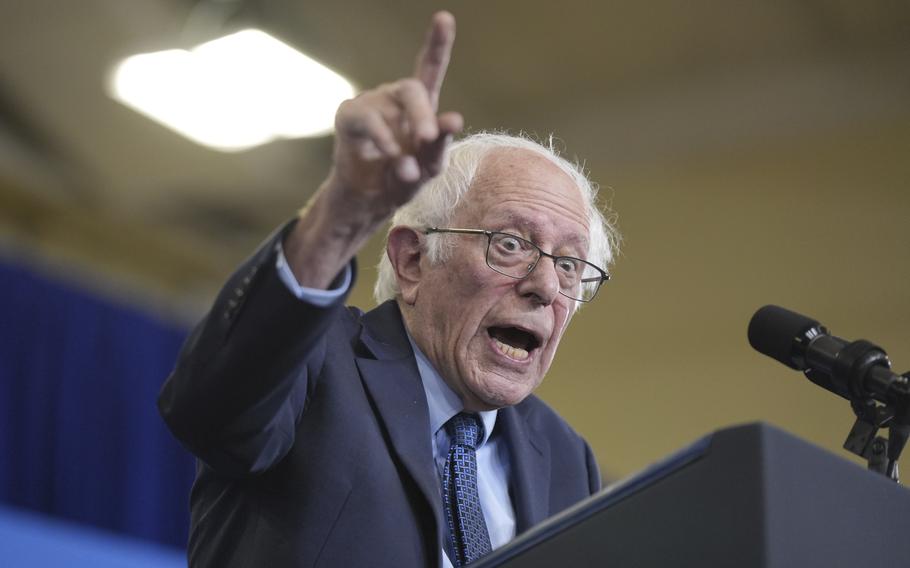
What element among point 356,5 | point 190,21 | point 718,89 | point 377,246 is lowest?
point 377,246

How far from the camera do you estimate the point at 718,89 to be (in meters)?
5.86

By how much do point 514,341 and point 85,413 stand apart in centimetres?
256

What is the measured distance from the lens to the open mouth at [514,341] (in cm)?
179

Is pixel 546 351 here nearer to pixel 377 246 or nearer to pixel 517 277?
pixel 517 277

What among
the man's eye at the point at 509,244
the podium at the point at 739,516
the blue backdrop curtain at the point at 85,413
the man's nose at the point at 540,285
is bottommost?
the blue backdrop curtain at the point at 85,413

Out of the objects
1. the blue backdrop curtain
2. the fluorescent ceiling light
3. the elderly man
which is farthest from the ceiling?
the elderly man

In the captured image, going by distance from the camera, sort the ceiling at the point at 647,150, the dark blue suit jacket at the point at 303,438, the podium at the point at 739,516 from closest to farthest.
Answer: the podium at the point at 739,516 < the dark blue suit jacket at the point at 303,438 < the ceiling at the point at 647,150

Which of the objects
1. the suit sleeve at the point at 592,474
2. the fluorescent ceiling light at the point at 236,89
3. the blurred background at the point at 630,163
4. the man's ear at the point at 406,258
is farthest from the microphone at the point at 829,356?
the fluorescent ceiling light at the point at 236,89

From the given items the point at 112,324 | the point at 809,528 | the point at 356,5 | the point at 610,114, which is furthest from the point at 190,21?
the point at 809,528

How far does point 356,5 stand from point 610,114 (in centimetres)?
161

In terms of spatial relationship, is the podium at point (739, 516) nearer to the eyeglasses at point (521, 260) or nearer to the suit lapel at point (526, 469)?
the suit lapel at point (526, 469)

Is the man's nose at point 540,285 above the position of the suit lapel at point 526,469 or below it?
above

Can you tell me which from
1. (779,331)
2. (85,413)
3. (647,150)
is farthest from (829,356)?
(647,150)

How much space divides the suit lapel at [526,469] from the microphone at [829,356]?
438mm
